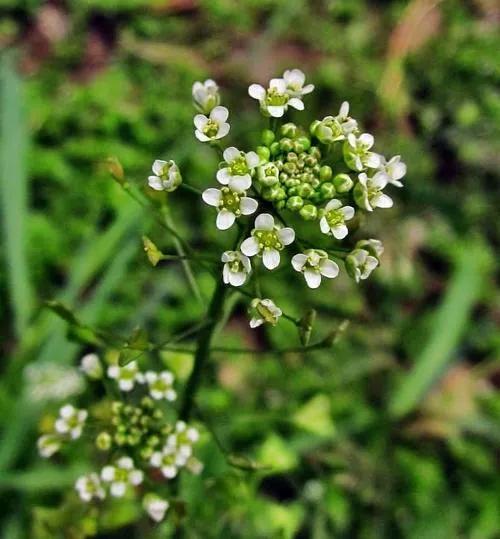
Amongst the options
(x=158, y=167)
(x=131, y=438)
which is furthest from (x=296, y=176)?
(x=131, y=438)

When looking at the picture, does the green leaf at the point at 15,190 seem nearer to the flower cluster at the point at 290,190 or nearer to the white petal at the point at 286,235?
the flower cluster at the point at 290,190

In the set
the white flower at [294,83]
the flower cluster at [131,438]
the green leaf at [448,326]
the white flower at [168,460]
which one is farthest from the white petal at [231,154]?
the green leaf at [448,326]

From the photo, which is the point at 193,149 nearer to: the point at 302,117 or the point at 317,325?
the point at 302,117

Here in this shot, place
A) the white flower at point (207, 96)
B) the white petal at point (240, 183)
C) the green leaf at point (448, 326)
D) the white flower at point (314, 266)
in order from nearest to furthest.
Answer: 1. the white petal at point (240, 183)
2. the white flower at point (314, 266)
3. the white flower at point (207, 96)
4. the green leaf at point (448, 326)

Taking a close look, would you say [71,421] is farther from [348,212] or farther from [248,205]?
[348,212]

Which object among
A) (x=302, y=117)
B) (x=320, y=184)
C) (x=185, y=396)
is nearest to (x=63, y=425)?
(x=185, y=396)

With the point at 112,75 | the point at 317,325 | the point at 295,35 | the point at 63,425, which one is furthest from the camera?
the point at 295,35
